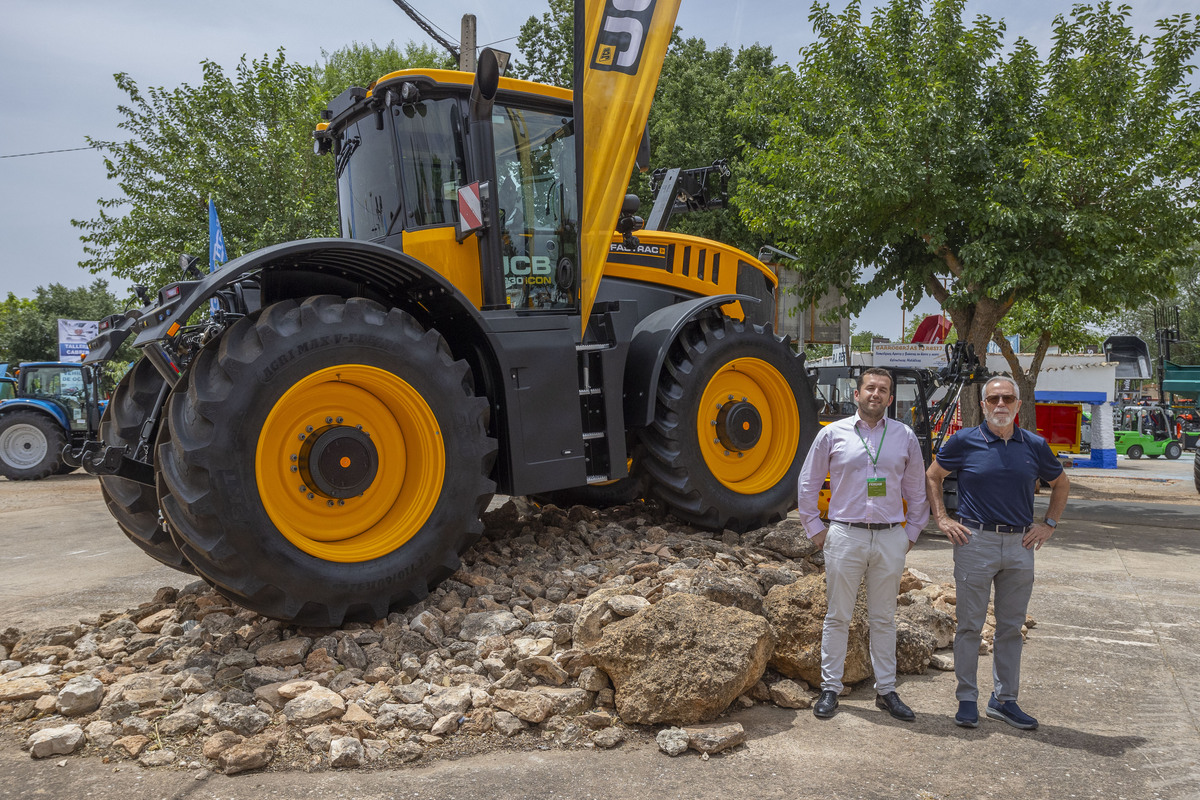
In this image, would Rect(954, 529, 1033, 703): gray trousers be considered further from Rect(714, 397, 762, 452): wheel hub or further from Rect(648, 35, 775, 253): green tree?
Rect(648, 35, 775, 253): green tree

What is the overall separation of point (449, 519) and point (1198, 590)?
233 inches

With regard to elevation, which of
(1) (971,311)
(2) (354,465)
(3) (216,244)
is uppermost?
(3) (216,244)

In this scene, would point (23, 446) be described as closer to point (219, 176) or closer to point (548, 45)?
point (219, 176)

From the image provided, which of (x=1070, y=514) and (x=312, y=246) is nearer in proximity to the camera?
(x=312, y=246)

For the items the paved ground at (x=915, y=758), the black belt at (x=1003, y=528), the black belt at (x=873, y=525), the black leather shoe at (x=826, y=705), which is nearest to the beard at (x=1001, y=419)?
the black belt at (x=1003, y=528)

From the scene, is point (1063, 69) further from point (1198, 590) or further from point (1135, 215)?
point (1198, 590)

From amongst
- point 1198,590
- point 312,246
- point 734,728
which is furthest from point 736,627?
point 1198,590

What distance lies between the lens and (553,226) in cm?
548

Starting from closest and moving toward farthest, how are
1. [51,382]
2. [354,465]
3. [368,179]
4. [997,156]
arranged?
[354,465]
[368,179]
[997,156]
[51,382]

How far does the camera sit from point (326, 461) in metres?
4.16

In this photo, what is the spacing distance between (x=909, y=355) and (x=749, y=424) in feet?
24.8

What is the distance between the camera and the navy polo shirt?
3928 mm

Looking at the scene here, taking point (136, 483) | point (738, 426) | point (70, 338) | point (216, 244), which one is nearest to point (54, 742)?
point (136, 483)

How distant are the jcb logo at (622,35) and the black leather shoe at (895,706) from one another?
390cm
